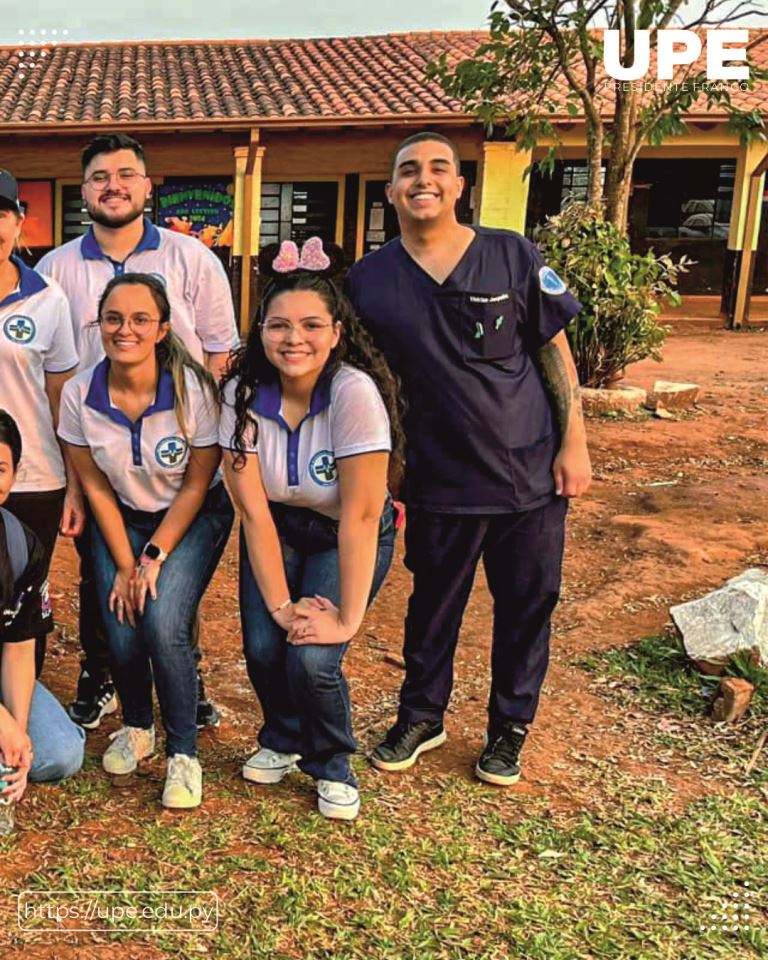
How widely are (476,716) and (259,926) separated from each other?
137cm

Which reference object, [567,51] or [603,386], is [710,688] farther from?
[567,51]

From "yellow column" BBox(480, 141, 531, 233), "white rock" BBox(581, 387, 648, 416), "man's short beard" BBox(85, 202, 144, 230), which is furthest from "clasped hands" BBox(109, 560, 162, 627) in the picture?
"yellow column" BBox(480, 141, 531, 233)

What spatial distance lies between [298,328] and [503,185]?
42.4 ft

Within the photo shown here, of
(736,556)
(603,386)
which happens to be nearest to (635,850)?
(736,556)

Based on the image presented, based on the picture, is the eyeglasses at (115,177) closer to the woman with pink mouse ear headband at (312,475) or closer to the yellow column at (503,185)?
the woman with pink mouse ear headband at (312,475)

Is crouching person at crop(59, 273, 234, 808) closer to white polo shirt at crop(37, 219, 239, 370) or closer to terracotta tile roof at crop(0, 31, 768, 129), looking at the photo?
white polo shirt at crop(37, 219, 239, 370)

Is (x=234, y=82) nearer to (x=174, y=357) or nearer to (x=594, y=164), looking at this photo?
(x=594, y=164)

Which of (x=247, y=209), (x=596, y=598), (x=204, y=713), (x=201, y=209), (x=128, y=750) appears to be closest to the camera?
(x=128, y=750)

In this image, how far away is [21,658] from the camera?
8.79ft

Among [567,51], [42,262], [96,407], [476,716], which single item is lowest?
[476,716]

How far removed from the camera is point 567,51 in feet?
31.3

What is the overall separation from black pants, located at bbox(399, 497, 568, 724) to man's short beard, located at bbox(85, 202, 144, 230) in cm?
120

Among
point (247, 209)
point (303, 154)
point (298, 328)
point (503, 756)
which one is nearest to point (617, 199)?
point (247, 209)

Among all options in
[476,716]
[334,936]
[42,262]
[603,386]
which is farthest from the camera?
[603,386]
